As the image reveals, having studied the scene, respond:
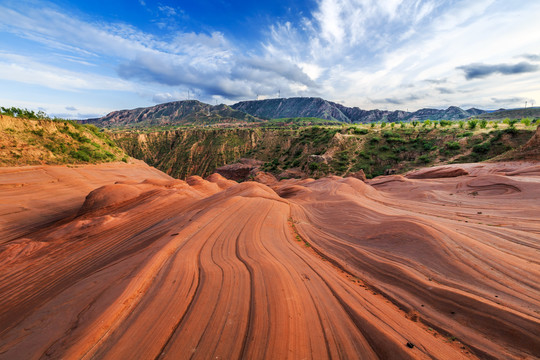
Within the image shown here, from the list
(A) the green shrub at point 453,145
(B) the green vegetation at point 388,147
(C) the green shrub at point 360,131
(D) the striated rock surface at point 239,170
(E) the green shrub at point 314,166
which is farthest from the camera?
(D) the striated rock surface at point 239,170

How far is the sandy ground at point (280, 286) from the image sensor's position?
2631mm

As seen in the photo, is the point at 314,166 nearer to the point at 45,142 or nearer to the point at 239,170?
the point at 239,170

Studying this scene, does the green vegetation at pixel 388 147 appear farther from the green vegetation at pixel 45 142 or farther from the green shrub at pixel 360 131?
the green vegetation at pixel 45 142

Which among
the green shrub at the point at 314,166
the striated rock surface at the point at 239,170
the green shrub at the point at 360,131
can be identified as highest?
the green shrub at the point at 360,131

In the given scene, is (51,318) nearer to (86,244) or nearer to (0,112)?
(86,244)

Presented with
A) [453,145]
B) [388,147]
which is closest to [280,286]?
[453,145]

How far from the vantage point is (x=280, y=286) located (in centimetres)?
371

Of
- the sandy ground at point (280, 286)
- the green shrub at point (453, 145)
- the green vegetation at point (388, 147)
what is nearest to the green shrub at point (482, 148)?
the green vegetation at point (388, 147)

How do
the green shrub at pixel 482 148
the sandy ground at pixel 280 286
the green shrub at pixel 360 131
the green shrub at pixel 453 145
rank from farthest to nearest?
1. the green shrub at pixel 360 131
2. the green shrub at pixel 453 145
3. the green shrub at pixel 482 148
4. the sandy ground at pixel 280 286

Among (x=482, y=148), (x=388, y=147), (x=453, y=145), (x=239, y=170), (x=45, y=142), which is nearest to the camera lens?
(x=45, y=142)

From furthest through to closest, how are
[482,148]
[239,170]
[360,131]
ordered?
1. [239,170]
2. [360,131]
3. [482,148]

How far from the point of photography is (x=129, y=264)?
4594 millimetres

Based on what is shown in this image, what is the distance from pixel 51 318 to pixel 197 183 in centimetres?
1368

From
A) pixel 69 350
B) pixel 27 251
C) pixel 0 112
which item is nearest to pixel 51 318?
pixel 69 350
